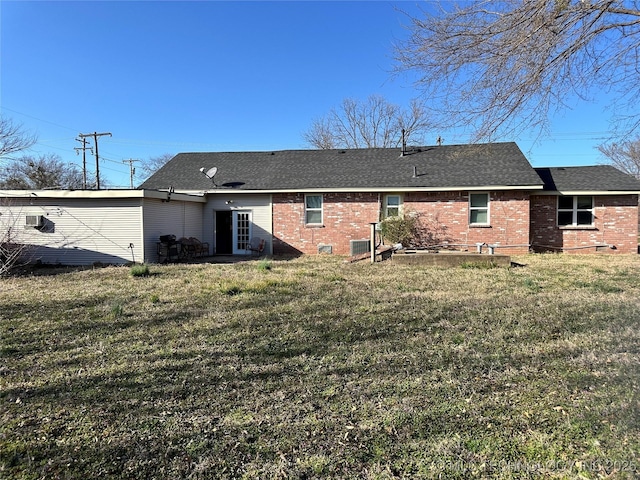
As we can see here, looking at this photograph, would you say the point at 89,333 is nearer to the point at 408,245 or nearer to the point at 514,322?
the point at 514,322

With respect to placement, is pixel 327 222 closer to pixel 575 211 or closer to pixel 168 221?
pixel 168 221

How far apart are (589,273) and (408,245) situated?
6.48 meters

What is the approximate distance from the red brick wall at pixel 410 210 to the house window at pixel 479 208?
186mm

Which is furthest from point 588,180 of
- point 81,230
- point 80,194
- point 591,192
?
point 81,230

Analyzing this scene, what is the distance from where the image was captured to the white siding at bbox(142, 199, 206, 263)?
1370 centimetres

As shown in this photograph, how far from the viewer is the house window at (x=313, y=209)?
655 inches

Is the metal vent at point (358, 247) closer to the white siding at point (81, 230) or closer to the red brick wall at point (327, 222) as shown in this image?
the red brick wall at point (327, 222)

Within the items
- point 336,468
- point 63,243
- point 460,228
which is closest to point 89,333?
point 336,468

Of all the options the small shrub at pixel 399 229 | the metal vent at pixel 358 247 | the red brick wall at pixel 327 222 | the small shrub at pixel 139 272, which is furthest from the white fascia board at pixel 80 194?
the small shrub at pixel 399 229

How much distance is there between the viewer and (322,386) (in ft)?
12.1

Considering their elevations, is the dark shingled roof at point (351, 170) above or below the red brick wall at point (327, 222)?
above

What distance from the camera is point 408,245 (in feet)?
51.6

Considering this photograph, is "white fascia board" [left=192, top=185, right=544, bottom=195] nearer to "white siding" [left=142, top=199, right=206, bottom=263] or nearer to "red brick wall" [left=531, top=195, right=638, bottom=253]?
"white siding" [left=142, top=199, right=206, bottom=263]

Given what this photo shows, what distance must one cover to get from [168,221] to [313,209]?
546cm
